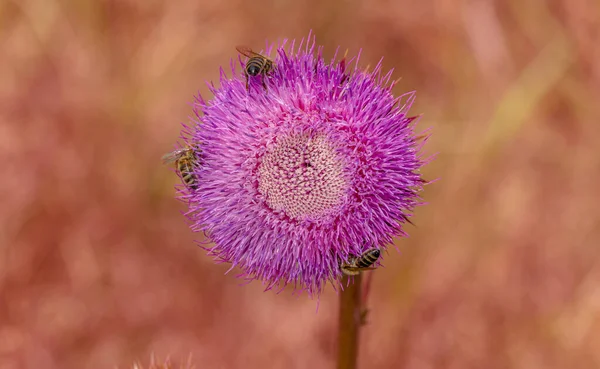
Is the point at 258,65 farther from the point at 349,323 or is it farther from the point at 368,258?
the point at 349,323

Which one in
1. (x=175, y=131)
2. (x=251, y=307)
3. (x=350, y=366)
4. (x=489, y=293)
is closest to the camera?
(x=350, y=366)

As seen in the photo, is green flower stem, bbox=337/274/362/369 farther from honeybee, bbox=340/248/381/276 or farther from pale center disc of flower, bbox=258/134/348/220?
pale center disc of flower, bbox=258/134/348/220

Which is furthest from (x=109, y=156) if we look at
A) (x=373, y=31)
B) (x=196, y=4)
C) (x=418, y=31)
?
(x=418, y=31)

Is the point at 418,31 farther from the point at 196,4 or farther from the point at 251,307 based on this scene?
the point at 251,307

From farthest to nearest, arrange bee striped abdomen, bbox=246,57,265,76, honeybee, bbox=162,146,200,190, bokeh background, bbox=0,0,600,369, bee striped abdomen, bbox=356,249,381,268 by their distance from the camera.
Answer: bokeh background, bbox=0,0,600,369
honeybee, bbox=162,146,200,190
bee striped abdomen, bbox=246,57,265,76
bee striped abdomen, bbox=356,249,381,268

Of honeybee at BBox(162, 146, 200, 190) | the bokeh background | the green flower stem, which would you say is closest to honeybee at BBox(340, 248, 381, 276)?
the green flower stem

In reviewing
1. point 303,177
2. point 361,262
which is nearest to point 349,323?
point 361,262

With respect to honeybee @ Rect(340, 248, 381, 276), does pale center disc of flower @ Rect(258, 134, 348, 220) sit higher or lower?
higher

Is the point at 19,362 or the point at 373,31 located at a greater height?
the point at 373,31
